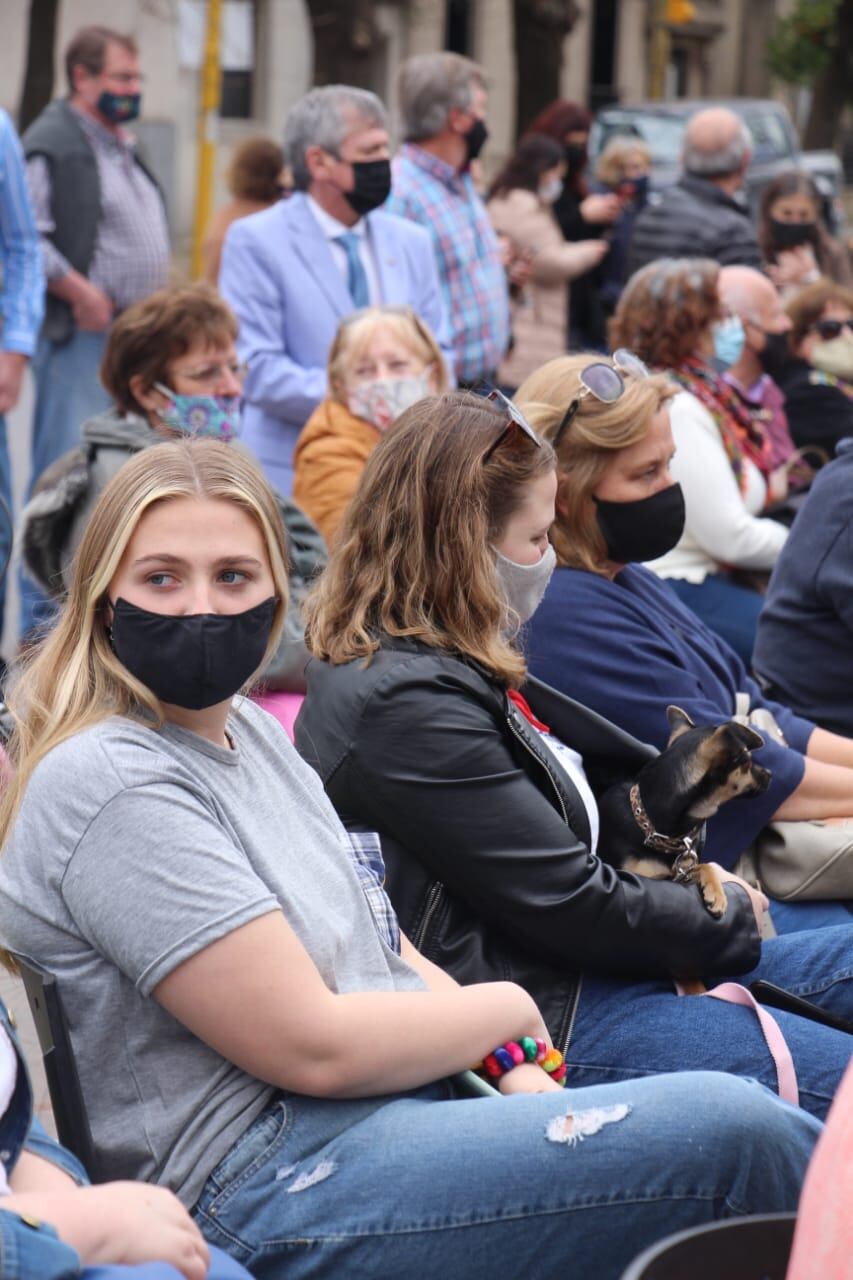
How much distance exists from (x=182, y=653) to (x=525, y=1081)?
751 millimetres

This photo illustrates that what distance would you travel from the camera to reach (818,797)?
3.62m

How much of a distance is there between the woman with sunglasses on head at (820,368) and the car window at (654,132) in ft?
40.1

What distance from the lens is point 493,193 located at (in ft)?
29.5

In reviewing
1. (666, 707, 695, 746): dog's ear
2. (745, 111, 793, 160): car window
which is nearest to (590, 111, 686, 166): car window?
(745, 111, 793, 160): car window

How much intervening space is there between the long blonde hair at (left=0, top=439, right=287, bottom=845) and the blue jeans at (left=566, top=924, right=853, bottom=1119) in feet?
2.81

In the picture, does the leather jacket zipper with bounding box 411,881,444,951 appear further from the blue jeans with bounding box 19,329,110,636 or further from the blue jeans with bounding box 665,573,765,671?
the blue jeans with bounding box 19,329,110,636

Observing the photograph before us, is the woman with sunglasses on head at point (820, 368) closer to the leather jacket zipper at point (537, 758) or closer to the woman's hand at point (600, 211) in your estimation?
the woman's hand at point (600, 211)

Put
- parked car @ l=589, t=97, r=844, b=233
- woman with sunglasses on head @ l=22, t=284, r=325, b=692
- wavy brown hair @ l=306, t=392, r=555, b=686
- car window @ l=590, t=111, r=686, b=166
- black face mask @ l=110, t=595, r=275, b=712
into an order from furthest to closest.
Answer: car window @ l=590, t=111, r=686, b=166
parked car @ l=589, t=97, r=844, b=233
woman with sunglasses on head @ l=22, t=284, r=325, b=692
wavy brown hair @ l=306, t=392, r=555, b=686
black face mask @ l=110, t=595, r=275, b=712

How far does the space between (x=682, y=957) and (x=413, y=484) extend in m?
0.88

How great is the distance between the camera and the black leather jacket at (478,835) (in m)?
2.64

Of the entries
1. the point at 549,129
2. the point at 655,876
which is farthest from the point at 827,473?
the point at 549,129

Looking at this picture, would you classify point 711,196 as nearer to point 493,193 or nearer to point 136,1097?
point 493,193

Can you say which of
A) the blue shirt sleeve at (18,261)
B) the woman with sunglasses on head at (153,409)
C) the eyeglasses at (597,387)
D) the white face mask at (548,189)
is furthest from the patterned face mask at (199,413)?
the white face mask at (548,189)

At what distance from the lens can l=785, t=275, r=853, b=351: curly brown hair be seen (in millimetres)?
6988
